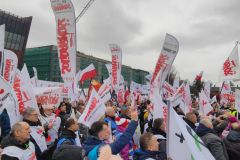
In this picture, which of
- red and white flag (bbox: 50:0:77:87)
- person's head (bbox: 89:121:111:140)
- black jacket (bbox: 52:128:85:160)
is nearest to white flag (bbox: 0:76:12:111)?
black jacket (bbox: 52:128:85:160)

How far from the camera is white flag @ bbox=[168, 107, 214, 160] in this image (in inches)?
79.6

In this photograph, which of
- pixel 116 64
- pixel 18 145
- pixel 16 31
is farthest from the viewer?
pixel 16 31

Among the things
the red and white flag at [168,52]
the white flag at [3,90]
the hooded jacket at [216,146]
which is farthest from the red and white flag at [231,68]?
the white flag at [3,90]

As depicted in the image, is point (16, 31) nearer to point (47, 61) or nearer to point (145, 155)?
point (47, 61)

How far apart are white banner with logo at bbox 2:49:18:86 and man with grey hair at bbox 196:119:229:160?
229 inches

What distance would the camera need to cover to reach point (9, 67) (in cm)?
658

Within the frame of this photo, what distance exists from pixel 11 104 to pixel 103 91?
8.56 feet

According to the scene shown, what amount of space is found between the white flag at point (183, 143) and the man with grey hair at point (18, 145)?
1.85m

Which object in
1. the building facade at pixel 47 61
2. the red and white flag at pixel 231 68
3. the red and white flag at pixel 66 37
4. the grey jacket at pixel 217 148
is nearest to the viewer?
the grey jacket at pixel 217 148

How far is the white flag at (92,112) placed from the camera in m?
3.80

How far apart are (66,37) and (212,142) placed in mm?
4491

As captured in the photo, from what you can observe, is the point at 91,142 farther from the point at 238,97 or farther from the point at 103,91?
the point at 238,97

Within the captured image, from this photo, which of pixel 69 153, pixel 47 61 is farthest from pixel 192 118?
pixel 47 61

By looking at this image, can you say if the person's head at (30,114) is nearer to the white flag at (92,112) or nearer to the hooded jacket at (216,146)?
the white flag at (92,112)
